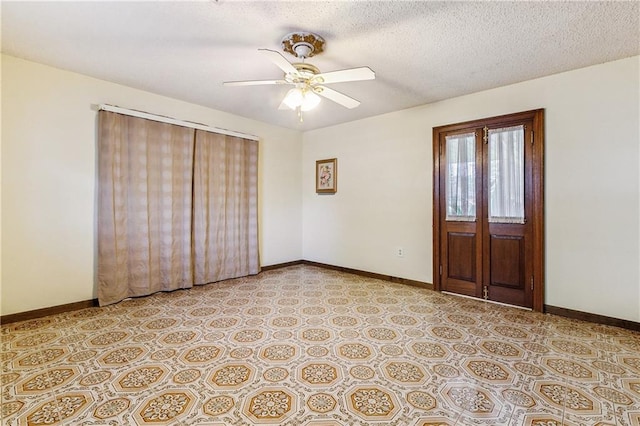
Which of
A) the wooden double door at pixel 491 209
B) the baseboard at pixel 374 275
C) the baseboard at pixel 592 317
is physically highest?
the wooden double door at pixel 491 209

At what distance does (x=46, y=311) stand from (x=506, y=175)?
4.91 meters

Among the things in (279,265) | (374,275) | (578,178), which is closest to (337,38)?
(578,178)

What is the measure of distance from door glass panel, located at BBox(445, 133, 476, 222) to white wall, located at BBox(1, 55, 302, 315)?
12.4 feet

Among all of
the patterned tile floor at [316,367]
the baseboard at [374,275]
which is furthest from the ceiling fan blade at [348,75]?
the baseboard at [374,275]

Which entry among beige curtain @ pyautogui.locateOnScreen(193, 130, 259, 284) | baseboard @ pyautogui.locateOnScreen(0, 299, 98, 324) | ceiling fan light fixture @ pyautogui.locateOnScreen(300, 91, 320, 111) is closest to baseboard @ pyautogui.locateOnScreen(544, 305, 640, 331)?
ceiling fan light fixture @ pyautogui.locateOnScreen(300, 91, 320, 111)

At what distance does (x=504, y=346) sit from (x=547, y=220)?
4.92 feet

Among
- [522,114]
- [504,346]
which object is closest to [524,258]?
[504,346]

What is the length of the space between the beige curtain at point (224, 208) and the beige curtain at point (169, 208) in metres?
0.01

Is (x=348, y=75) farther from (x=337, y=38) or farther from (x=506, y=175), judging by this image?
(x=506, y=175)

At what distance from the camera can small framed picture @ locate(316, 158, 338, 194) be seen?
499cm

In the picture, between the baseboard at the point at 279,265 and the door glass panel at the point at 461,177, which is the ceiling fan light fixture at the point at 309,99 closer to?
the door glass panel at the point at 461,177

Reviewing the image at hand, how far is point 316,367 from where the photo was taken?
2008mm

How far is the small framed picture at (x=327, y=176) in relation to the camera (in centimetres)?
499

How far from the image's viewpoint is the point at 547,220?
10.1ft
